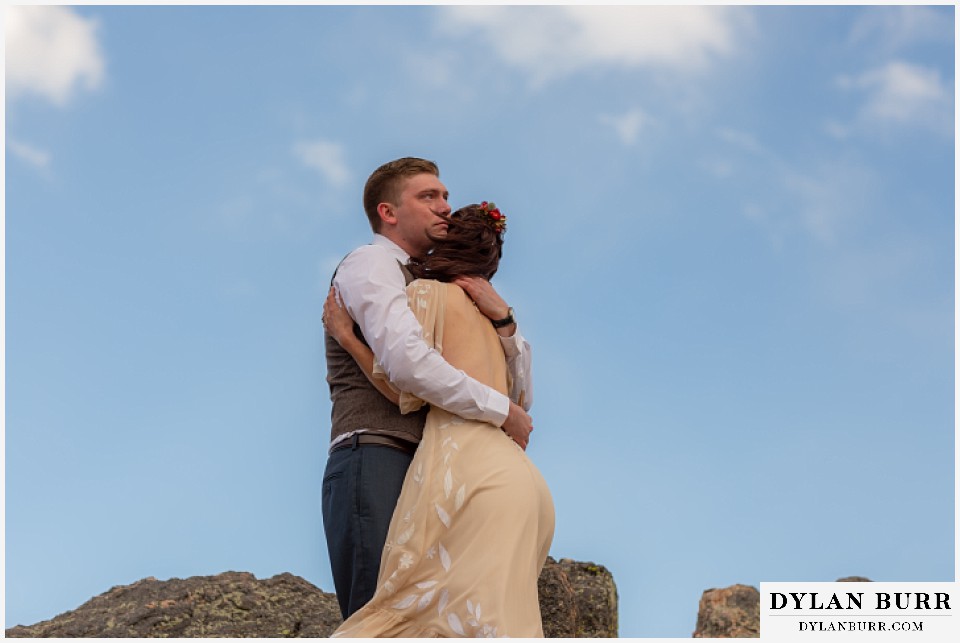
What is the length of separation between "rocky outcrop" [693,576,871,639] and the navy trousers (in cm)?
303

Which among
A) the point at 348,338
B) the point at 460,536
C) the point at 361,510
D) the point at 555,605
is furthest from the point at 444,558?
the point at 555,605

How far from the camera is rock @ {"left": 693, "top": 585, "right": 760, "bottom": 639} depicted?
24.4 feet

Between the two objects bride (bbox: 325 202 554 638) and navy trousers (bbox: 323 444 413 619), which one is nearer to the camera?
bride (bbox: 325 202 554 638)

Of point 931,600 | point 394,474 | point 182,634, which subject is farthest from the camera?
point 182,634

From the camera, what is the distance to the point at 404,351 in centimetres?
516

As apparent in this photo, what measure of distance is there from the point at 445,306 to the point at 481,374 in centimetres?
35

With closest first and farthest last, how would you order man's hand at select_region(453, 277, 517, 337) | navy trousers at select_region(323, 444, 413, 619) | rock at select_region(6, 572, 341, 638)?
navy trousers at select_region(323, 444, 413, 619) → man's hand at select_region(453, 277, 517, 337) → rock at select_region(6, 572, 341, 638)

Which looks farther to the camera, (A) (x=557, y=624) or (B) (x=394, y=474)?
(A) (x=557, y=624)

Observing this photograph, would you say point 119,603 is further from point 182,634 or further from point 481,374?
point 481,374

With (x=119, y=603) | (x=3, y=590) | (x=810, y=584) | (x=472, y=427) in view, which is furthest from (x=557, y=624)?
(x=3, y=590)

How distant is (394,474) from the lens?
210 inches

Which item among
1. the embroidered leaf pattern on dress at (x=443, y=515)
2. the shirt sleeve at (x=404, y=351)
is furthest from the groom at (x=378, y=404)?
the embroidered leaf pattern on dress at (x=443, y=515)

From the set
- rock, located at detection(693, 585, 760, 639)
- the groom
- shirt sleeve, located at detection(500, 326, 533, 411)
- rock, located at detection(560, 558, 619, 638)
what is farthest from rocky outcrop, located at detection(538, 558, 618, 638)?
the groom

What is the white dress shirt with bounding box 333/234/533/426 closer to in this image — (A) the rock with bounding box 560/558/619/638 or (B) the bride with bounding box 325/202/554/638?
(B) the bride with bounding box 325/202/554/638
